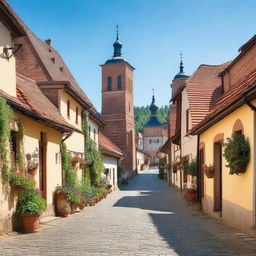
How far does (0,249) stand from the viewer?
7.74 meters

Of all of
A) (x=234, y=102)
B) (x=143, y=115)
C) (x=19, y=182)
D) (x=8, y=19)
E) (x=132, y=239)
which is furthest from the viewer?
(x=143, y=115)

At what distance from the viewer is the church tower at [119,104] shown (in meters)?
56.2

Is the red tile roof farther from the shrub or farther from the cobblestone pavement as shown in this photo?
the cobblestone pavement

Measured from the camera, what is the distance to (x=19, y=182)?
9977 mm

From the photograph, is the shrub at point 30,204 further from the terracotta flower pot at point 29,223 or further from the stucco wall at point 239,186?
the stucco wall at point 239,186

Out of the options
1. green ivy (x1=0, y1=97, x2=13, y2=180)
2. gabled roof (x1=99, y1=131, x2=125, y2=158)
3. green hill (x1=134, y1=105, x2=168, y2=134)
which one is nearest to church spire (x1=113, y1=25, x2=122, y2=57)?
gabled roof (x1=99, y1=131, x2=125, y2=158)

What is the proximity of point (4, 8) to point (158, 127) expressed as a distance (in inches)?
3727

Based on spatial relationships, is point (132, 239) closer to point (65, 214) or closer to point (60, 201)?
point (65, 214)

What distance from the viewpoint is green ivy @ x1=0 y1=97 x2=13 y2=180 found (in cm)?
903

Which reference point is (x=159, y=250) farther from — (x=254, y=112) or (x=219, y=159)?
(x=219, y=159)

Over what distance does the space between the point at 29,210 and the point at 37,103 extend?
187 inches

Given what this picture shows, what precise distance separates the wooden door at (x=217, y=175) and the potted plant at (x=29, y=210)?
20.2 ft

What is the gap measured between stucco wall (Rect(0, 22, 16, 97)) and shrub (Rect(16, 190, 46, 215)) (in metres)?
3.00

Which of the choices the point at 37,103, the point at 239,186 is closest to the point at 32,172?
the point at 37,103
